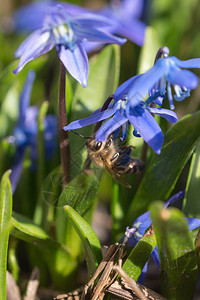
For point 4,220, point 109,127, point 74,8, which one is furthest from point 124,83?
point 74,8

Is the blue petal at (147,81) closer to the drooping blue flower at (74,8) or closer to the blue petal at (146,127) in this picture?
the blue petal at (146,127)

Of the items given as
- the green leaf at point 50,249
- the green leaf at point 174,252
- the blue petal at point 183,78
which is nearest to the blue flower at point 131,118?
the blue petal at point 183,78

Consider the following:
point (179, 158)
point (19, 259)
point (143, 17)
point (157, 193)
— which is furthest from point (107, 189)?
point (143, 17)

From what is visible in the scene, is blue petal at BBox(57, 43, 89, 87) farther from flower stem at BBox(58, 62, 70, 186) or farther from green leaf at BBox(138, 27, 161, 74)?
green leaf at BBox(138, 27, 161, 74)

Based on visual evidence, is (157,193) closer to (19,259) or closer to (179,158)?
(179,158)

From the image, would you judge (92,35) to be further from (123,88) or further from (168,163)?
(168,163)

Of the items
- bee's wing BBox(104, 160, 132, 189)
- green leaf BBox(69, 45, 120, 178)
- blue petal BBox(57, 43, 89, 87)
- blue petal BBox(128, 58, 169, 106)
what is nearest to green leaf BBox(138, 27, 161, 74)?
green leaf BBox(69, 45, 120, 178)
